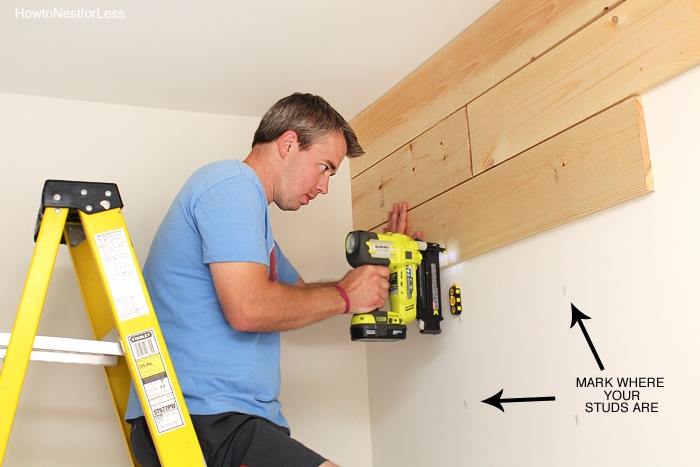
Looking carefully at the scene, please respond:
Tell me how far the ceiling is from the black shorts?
124 cm

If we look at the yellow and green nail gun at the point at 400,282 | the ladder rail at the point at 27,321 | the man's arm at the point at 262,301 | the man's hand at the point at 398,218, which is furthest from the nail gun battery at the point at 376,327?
the ladder rail at the point at 27,321

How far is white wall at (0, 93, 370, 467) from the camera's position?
2293 millimetres

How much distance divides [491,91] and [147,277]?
3.84 ft

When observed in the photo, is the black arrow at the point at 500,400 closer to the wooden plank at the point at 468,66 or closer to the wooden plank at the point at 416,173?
the wooden plank at the point at 416,173

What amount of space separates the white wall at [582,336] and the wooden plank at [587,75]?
0.07 metres

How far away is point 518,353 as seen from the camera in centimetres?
190

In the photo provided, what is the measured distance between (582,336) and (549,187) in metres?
0.41

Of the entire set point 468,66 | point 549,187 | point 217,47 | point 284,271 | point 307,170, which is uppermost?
point 217,47

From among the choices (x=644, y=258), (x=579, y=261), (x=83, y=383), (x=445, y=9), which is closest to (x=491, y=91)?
(x=445, y=9)

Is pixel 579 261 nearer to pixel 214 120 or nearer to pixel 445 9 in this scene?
pixel 445 9

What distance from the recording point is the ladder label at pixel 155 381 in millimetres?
1400

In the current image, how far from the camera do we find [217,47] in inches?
89.7

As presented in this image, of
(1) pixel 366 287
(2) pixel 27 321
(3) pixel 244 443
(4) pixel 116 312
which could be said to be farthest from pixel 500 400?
(2) pixel 27 321

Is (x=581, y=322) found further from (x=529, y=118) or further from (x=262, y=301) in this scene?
(x=262, y=301)
